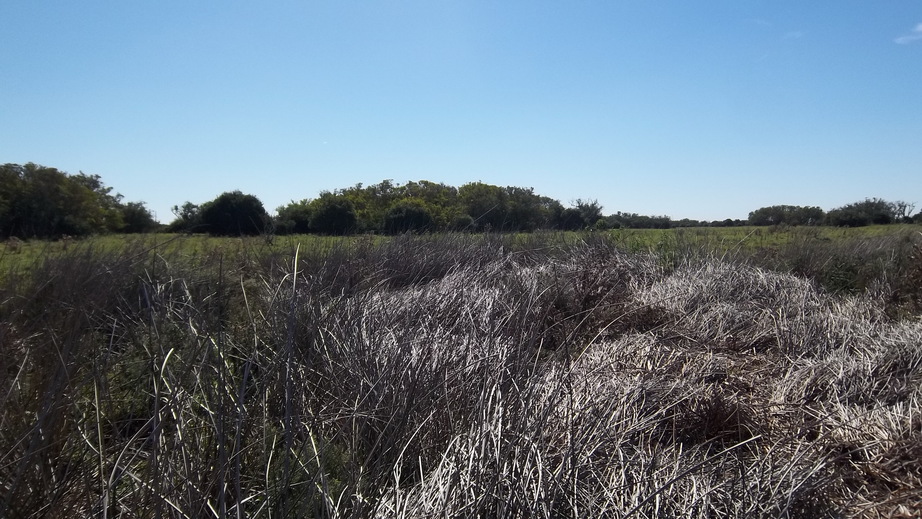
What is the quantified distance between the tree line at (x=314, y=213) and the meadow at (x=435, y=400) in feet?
3.12

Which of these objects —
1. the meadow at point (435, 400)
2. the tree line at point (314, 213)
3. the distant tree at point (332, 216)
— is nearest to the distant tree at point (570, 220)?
the tree line at point (314, 213)

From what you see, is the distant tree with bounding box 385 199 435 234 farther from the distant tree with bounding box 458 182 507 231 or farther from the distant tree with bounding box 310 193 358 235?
the distant tree with bounding box 310 193 358 235

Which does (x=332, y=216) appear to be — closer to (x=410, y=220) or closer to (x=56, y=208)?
(x=410, y=220)

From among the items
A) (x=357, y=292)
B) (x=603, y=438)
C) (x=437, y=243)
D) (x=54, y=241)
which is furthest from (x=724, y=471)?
(x=437, y=243)

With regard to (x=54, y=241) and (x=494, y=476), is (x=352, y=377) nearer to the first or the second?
(x=494, y=476)

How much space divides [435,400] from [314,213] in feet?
51.3

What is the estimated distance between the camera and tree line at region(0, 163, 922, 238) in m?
6.94

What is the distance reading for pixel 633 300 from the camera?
6836mm

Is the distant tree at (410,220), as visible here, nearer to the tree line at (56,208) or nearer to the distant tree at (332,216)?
the distant tree at (332,216)

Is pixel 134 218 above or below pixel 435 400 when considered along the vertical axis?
above

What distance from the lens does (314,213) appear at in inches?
698

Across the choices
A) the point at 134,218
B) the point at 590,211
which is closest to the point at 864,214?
the point at 590,211

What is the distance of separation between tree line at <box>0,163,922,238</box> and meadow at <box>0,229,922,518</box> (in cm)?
95

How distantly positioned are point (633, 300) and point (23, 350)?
5.92 m
